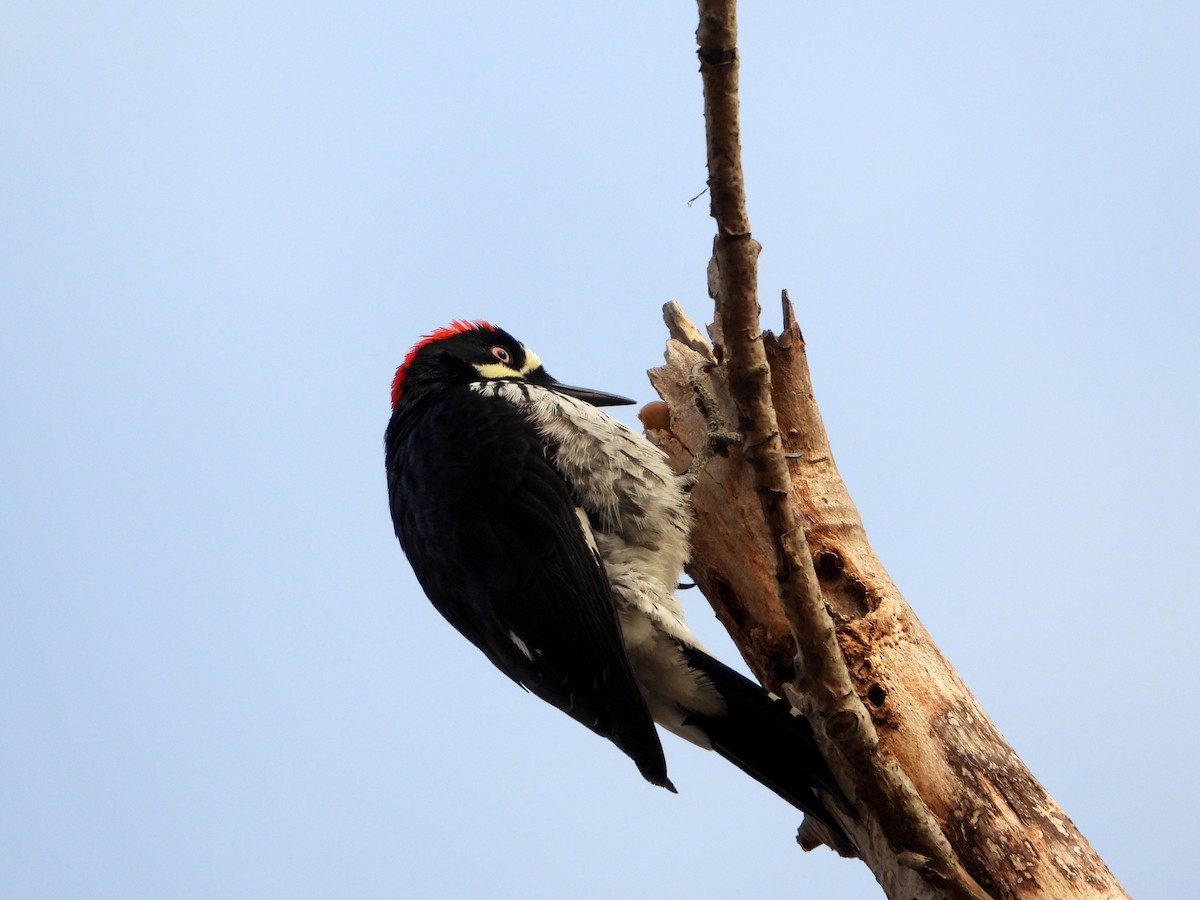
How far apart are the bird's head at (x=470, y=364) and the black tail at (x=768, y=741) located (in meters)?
1.44

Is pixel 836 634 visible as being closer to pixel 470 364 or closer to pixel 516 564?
pixel 516 564

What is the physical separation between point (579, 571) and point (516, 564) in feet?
0.59

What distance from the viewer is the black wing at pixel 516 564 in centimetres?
299

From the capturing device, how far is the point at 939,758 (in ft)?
8.84

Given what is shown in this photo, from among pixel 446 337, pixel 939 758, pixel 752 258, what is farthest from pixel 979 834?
pixel 446 337

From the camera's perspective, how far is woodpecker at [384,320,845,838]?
2.93 metres

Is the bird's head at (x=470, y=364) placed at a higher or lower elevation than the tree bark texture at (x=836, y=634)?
higher

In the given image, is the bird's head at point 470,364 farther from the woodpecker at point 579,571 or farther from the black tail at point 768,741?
the black tail at point 768,741

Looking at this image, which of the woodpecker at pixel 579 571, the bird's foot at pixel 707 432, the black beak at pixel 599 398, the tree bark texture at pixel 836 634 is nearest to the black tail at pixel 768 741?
the woodpecker at pixel 579 571

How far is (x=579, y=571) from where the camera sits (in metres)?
3.09

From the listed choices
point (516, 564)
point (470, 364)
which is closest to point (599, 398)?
point (470, 364)

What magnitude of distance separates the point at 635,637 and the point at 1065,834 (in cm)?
119

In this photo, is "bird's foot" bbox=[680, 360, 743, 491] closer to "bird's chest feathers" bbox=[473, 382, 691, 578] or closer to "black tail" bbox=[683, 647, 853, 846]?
"bird's chest feathers" bbox=[473, 382, 691, 578]

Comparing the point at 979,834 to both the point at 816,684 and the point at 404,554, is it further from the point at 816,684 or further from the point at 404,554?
the point at 404,554
